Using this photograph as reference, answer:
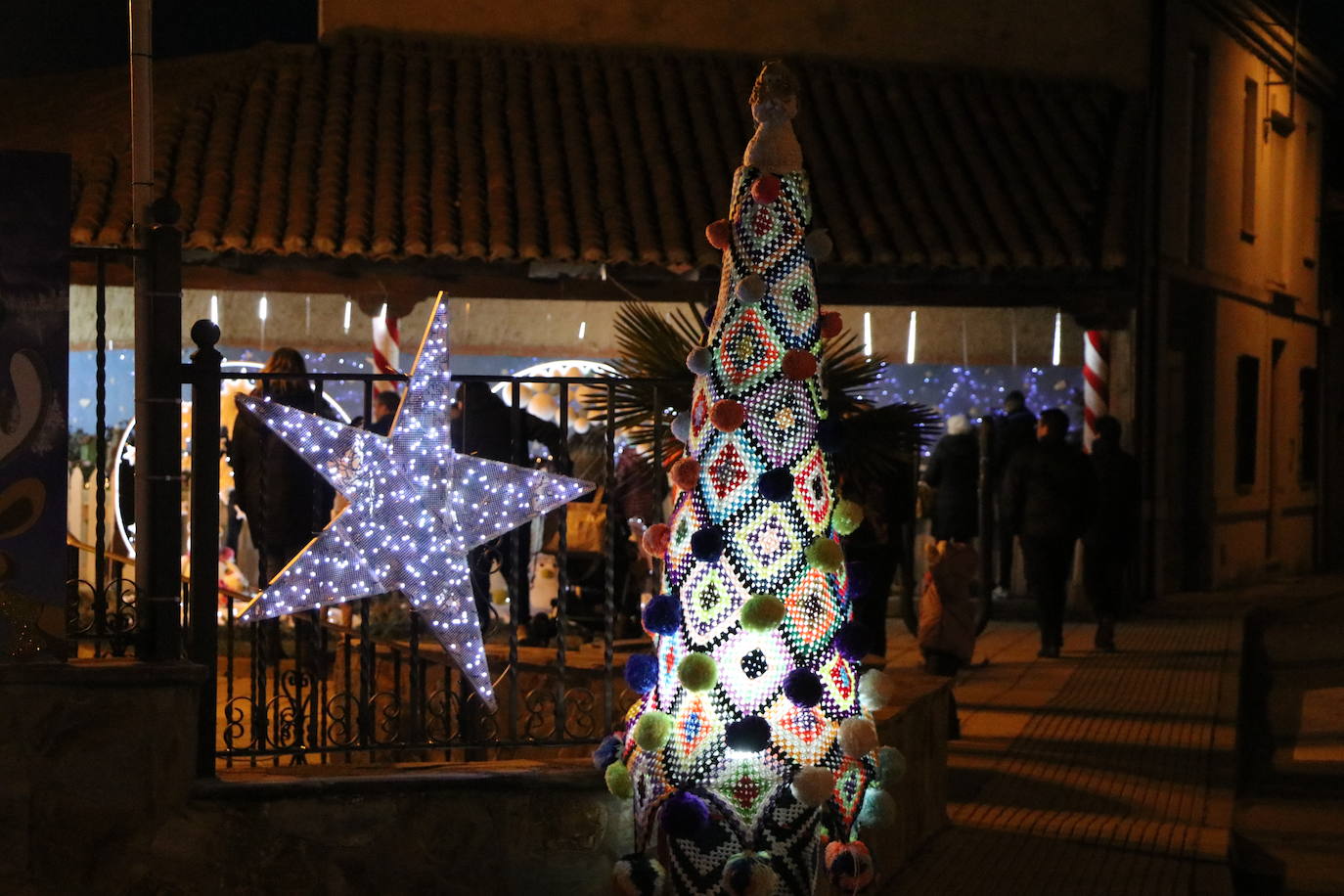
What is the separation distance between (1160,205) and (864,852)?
13.0 meters

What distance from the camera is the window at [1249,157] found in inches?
791

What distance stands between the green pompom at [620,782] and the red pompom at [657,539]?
2.02ft

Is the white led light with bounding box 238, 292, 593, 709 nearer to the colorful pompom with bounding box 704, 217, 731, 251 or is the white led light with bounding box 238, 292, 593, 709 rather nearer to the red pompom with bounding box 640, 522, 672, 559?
the red pompom with bounding box 640, 522, 672, 559

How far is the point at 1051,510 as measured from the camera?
40.2 feet

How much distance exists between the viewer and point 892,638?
1358 cm

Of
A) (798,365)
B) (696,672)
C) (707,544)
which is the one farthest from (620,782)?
(798,365)

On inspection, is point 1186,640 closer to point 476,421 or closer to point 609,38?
point 609,38

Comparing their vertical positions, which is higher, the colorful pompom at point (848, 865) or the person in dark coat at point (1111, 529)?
the person in dark coat at point (1111, 529)

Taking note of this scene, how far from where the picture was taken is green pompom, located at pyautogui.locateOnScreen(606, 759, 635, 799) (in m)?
5.03

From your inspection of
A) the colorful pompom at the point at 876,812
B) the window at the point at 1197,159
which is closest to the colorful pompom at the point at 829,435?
the colorful pompom at the point at 876,812

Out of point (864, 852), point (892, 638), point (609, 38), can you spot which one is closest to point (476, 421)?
point (864, 852)

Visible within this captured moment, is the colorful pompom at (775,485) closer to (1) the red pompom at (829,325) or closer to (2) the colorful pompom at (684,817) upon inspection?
(1) the red pompom at (829,325)

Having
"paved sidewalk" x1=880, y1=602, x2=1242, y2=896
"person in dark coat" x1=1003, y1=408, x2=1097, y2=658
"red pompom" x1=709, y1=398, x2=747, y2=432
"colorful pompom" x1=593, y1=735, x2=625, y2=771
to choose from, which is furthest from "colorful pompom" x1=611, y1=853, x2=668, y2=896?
"person in dark coat" x1=1003, y1=408, x2=1097, y2=658

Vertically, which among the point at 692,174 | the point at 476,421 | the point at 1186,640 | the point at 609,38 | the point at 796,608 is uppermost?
the point at 609,38
